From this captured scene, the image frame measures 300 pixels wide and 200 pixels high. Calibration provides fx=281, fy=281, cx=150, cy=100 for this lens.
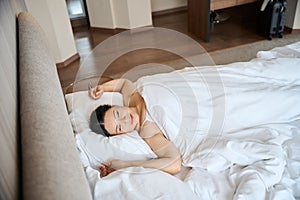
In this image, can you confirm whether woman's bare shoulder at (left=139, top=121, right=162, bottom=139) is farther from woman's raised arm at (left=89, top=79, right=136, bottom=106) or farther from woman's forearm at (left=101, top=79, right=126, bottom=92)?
woman's forearm at (left=101, top=79, right=126, bottom=92)

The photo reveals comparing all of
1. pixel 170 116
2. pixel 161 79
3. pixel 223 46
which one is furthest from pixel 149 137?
pixel 223 46

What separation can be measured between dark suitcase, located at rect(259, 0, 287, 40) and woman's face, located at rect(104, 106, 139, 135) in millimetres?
2019

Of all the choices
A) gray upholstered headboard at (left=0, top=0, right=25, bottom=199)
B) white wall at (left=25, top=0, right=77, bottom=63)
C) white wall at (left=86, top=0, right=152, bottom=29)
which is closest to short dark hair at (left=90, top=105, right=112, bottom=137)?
gray upholstered headboard at (left=0, top=0, right=25, bottom=199)

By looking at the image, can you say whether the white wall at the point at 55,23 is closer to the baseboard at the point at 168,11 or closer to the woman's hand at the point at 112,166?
the baseboard at the point at 168,11

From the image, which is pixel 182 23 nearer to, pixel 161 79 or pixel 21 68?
pixel 161 79

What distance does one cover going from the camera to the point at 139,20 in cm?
316

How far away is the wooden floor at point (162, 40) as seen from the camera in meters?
2.56

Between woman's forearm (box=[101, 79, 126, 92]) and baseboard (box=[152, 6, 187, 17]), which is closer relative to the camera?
woman's forearm (box=[101, 79, 126, 92])

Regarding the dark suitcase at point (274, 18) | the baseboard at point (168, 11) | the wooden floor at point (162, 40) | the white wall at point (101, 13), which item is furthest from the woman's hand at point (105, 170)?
the baseboard at point (168, 11)

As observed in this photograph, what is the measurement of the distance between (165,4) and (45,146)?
351 centimetres

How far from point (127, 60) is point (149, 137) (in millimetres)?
1589

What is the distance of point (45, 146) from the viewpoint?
59 centimetres

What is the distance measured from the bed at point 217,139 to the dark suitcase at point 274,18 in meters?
1.40

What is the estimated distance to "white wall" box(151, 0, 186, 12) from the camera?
3.73 meters
